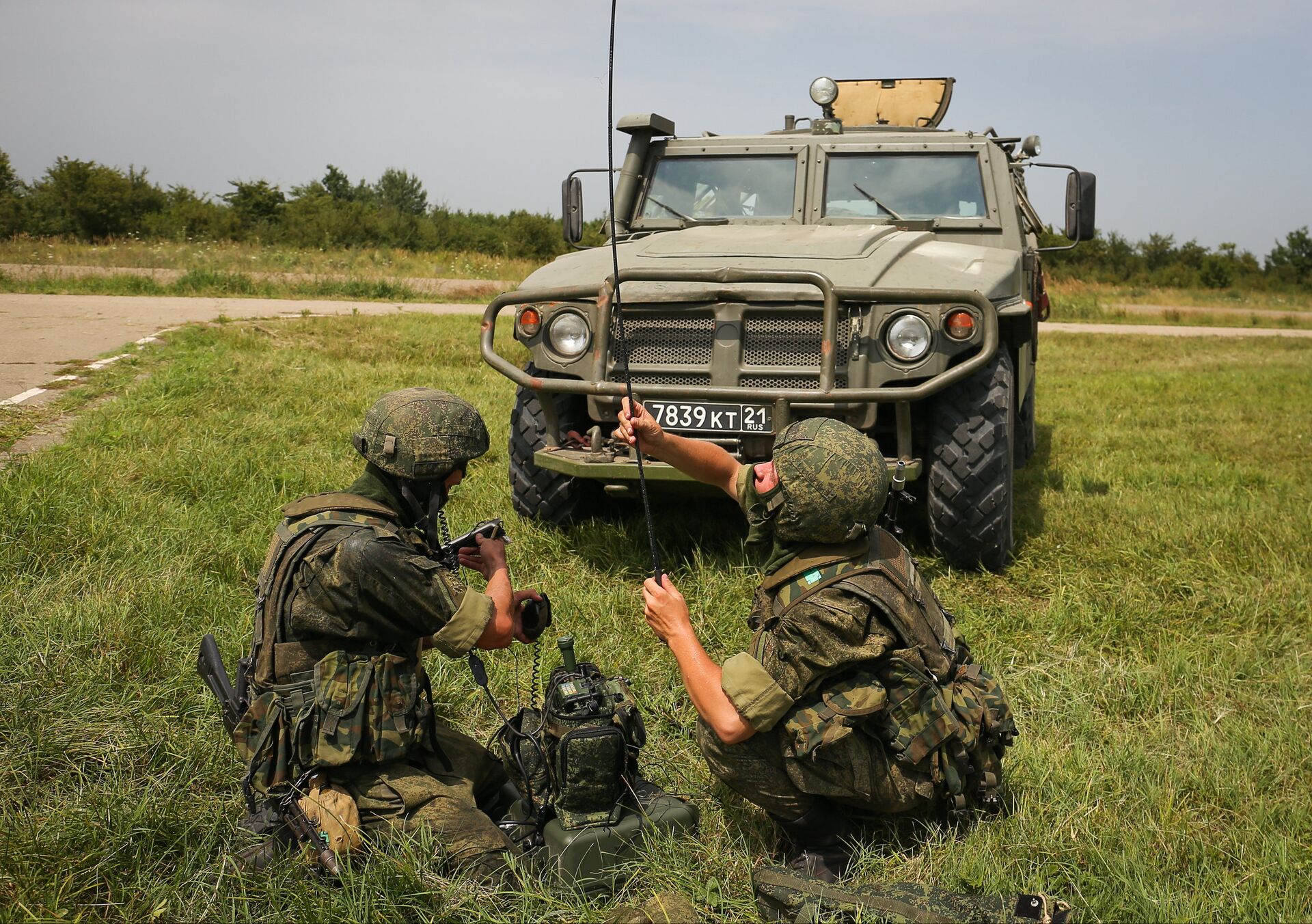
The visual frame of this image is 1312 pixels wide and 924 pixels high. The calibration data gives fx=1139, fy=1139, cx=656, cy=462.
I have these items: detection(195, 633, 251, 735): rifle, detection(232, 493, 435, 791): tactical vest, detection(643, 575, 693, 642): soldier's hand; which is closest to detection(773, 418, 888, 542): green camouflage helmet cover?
detection(643, 575, 693, 642): soldier's hand

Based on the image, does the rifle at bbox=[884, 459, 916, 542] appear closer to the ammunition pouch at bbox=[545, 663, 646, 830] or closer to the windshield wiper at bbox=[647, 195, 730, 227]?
the ammunition pouch at bbox=[545, 663, 646, 830]

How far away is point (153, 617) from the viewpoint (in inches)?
141

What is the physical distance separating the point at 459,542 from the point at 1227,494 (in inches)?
171

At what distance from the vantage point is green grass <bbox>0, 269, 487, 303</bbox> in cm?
1645

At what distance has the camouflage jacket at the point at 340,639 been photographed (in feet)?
7.80

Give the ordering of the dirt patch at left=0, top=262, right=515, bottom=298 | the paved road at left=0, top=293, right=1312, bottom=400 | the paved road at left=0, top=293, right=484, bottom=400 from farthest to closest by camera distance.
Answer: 1. the dirt patch at left=0, top=262, right=515, bottom=298
2. the paved road at left=0, top=293, right=1312, bottom=400
3. the paved road at left=0, top=293, right=484, bottom=400

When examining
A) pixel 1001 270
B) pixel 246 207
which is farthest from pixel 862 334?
pixel 246 207

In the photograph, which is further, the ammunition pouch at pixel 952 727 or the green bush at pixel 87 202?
the green bush at pixel 87 202

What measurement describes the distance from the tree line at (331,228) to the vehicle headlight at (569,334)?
2623 centimetres

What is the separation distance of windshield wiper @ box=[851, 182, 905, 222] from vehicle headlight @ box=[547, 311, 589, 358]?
5.72ft

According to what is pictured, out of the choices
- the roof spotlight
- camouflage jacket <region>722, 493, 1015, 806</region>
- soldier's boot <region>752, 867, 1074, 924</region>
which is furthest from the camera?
the roof spotlight

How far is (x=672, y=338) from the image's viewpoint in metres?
4.27

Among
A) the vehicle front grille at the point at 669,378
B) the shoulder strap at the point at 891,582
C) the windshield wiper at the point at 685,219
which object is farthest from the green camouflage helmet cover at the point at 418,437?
the windshield wiper at the point at 685,219

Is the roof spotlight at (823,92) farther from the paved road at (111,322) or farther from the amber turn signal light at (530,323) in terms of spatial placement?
the paved road at (111,322)
